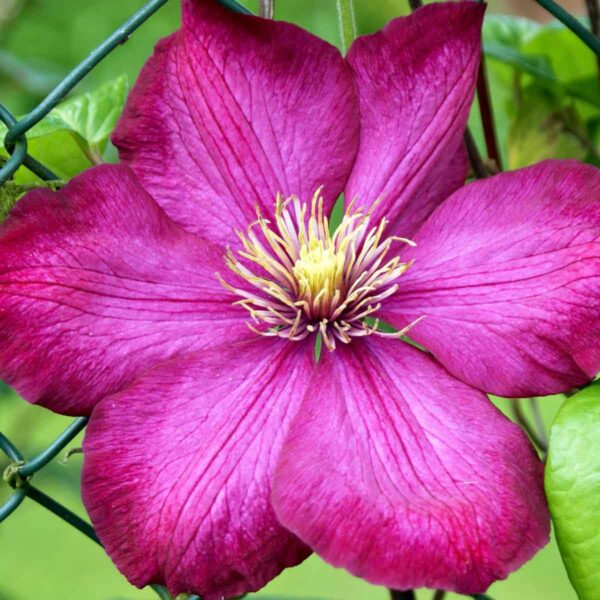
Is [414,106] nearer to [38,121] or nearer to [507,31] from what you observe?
[38,121]

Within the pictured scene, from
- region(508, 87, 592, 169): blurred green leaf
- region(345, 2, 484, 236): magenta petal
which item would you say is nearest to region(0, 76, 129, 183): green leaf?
region(345, 2, 484, 236): magenta petal

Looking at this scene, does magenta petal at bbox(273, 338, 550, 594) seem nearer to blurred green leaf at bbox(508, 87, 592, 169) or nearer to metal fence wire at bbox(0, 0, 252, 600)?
metal fence wire at bbox(0, 0, 252, 600)

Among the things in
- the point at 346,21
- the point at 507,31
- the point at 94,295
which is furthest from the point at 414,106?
the point at 507,31

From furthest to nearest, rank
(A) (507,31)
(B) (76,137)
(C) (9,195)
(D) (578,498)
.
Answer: (A) (507,31)
(B) (76,137)
(C) (9,195)
(D) (578,498)

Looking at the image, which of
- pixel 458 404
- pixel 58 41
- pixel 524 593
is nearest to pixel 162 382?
pixel 458 404

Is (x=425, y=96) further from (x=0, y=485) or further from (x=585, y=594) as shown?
(x=0, y=485)

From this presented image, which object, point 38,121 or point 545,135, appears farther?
point 545,135
